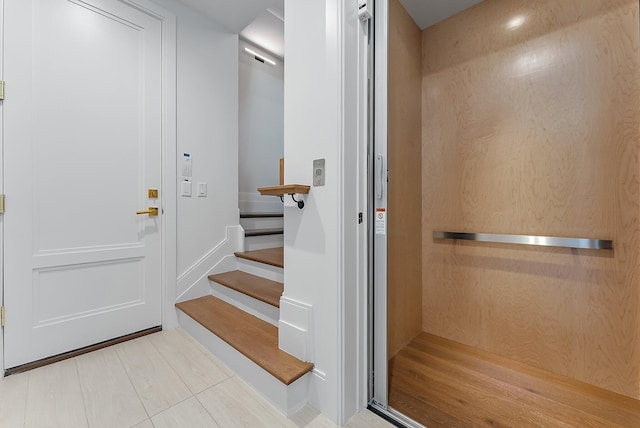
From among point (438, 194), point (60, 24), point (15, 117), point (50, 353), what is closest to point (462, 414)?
point (438, 194)

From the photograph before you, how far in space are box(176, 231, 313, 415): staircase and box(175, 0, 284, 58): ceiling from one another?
1936 millimetres

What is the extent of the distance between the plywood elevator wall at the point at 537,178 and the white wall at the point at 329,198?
98cm

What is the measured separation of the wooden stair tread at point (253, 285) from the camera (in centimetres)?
170

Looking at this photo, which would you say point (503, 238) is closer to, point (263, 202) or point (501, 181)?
point (501, 181)

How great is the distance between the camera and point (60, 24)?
161cm

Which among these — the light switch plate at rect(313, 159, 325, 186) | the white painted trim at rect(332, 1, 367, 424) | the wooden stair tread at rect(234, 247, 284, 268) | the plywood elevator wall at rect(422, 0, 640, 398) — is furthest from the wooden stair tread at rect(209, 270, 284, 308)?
the plywood elevator wall at rect(422, 0, 640, 398)

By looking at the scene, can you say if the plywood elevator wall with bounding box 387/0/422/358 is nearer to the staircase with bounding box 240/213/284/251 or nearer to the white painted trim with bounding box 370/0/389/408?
the white painted trim with bounding box 370/0/389/408

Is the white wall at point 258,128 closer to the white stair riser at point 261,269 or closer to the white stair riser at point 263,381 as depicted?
the white stair riser at point 261,269

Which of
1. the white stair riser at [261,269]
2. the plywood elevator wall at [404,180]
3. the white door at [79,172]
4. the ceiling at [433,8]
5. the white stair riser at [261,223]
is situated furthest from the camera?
the white stair riser at [261,223]

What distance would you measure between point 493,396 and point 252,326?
137 centimetres

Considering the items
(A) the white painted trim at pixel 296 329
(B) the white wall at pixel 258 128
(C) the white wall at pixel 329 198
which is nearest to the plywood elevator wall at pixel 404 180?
(C) the white wall at pixel 329 198

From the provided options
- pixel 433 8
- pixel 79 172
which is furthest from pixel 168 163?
pixel 433 8

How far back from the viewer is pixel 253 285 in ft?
6.43

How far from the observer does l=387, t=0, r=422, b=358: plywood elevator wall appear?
160 cm
